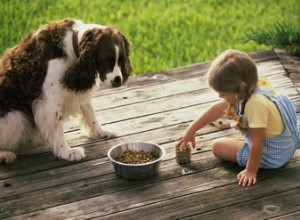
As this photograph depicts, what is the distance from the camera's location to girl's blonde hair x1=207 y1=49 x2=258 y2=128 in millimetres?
4156

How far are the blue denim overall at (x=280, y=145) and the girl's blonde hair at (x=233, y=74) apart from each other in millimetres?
212

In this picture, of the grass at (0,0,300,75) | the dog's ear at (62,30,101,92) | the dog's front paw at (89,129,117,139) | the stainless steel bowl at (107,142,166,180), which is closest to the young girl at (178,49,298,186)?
the stainless steel bowl at (107,142,166,180)

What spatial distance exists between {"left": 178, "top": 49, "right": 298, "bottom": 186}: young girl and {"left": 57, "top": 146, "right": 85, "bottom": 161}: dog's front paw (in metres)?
0.99

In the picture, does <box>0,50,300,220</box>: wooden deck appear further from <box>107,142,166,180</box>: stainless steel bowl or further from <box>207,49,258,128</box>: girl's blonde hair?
<box>207,49,258,128</box>: girl's blonde hair

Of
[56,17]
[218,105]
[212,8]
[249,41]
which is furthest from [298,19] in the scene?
[218,105]

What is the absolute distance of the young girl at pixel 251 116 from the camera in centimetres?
418

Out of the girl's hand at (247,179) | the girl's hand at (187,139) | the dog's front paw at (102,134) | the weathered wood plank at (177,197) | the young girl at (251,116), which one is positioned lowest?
the dog's front paw at (102,134)

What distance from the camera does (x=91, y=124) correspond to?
→ 16.8 feet

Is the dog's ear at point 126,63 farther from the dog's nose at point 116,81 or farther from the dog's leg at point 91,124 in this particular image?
the dog's leg at point 91,124

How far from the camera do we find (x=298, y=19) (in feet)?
25.3

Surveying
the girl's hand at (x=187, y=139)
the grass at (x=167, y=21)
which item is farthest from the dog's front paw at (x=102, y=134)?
the grass at (x=167, y=21)

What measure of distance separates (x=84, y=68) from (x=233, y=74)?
1024mm

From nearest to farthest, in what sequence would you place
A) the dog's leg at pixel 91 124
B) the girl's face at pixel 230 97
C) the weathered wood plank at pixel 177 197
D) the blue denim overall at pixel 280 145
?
1. the weathered wood plank at pixel 177 197
2. the girl's face at pixel 230 97
3. the blue denim overall at pixel 280 145
4. the dog's leg at pixel 91 124

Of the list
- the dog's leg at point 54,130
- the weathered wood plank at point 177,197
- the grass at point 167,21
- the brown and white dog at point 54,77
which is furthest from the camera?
the grass at point 167,21
